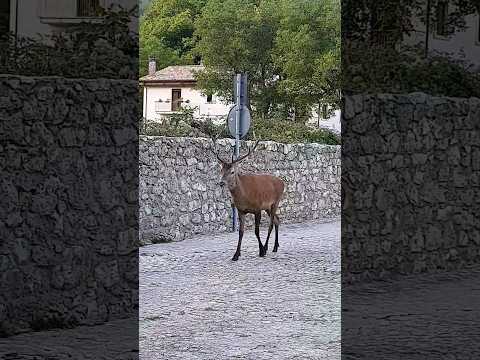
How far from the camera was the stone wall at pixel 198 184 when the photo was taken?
23.9ft

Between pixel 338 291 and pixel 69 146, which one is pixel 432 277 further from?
pixel 69 146

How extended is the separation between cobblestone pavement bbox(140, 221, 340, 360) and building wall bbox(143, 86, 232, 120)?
1.12 m

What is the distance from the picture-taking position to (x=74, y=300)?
447 cm

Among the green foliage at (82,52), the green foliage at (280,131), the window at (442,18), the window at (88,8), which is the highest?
the window at (442,18)

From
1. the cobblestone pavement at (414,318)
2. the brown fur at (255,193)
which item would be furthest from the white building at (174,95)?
the cobblestone pavement at (414,318)

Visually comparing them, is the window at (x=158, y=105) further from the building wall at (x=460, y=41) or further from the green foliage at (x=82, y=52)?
the green foliage at (x=82, y=52)

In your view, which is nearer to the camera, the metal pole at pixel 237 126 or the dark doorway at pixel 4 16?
the dark doorway at pixel 4 16

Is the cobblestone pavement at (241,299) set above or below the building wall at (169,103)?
below

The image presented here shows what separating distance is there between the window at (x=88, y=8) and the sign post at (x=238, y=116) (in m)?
2.85

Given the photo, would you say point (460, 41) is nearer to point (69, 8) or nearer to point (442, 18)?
point (442, 18)

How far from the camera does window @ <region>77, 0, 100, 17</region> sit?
4777 mm

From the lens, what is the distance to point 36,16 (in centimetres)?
461

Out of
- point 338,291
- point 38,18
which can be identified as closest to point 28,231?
point 38,18

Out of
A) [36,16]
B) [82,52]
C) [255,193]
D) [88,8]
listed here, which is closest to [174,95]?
[255,193]
